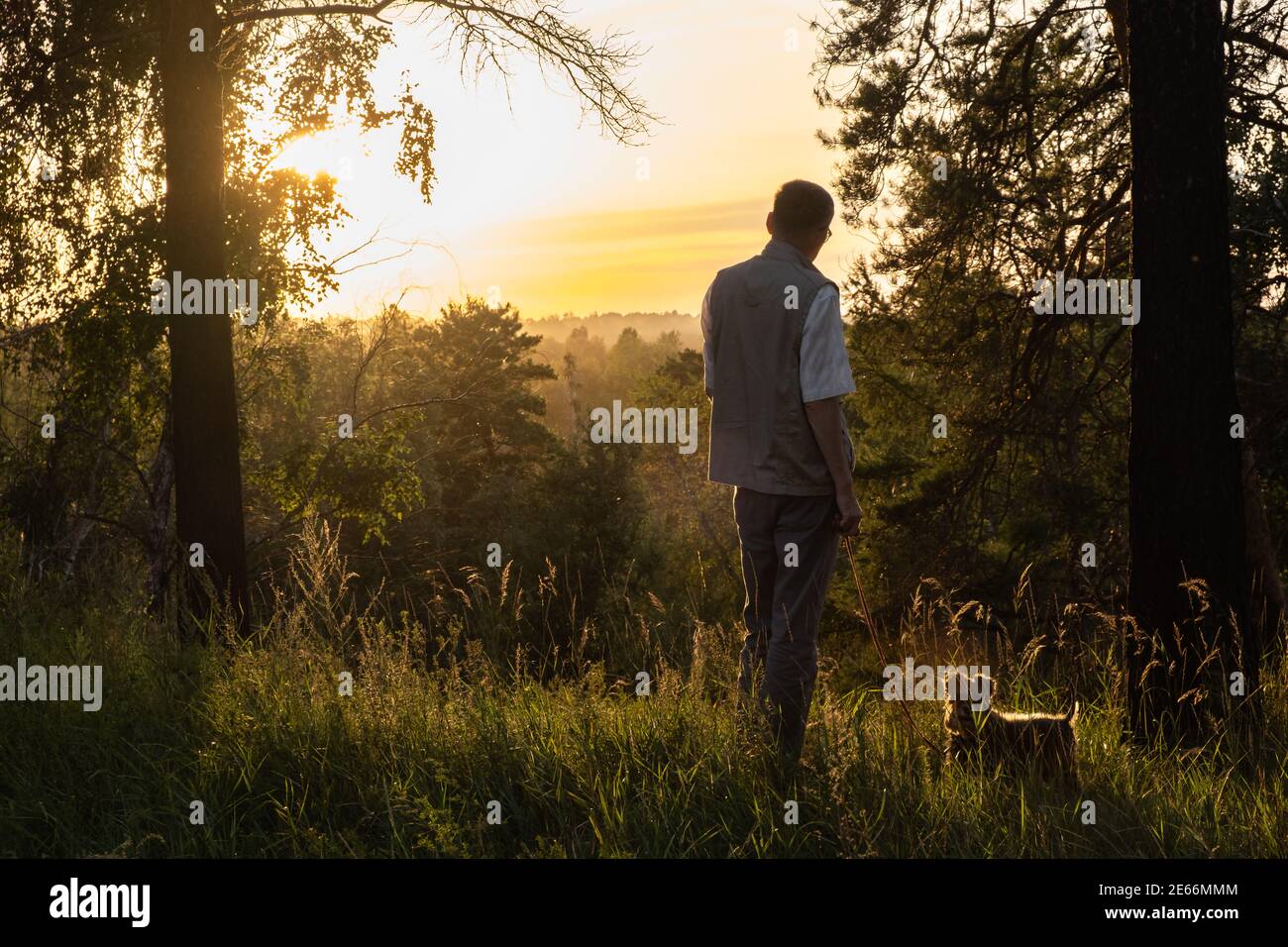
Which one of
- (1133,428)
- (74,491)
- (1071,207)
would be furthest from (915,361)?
(74,491)

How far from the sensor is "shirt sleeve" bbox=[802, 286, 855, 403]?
394 centimetres

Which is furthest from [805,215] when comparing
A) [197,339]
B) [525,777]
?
[197,339]

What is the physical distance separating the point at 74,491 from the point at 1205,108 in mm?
15506

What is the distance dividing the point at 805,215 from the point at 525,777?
229 cm

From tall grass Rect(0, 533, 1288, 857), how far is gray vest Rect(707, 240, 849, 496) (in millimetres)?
738

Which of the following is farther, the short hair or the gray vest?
the short hair

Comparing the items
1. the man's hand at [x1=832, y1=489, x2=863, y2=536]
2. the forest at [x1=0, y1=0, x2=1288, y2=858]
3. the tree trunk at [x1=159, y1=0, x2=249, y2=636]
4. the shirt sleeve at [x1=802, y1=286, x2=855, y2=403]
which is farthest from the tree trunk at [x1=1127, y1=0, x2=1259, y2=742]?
the tree trunk at [x1=159, y1=0, x2=249, y2=636]

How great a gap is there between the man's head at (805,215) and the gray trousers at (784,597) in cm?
98

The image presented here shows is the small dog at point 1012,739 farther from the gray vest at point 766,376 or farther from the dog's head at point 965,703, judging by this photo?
the gray vest at point 766,376

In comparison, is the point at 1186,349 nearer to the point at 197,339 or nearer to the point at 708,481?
the point at 708,481

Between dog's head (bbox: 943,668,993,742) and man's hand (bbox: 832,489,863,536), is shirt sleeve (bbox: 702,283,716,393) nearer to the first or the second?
man's hand (bbox: 832,489,863,536)

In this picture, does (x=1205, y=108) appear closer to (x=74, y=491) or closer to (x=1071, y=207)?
(x=1071, y=207)
